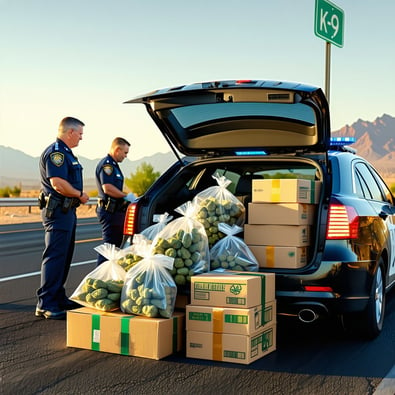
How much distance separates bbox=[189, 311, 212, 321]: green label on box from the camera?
5.07 metres

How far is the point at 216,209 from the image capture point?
6.05m

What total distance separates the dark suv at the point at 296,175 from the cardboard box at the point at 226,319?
0.35 meters

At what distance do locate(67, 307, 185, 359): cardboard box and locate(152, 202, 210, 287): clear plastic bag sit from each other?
0.37 metres

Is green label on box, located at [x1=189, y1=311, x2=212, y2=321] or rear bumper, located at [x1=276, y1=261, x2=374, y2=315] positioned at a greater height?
rear bumper, located at [x1=276, y1=261, x2=374, y2=315]

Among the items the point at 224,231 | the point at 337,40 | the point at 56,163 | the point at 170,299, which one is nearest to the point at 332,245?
the point at 224,231

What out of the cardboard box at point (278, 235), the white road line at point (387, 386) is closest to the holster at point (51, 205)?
the cardboard box at point (278, 235)

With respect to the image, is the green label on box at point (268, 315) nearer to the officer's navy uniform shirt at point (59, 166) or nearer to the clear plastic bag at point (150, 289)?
the clear plastic bag at point (150, 289)

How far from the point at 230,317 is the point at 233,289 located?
21 centimetres

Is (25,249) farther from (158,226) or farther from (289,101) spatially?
(289,101)

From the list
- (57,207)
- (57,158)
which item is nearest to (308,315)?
(57,207)

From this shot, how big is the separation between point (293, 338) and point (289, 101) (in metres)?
2.07

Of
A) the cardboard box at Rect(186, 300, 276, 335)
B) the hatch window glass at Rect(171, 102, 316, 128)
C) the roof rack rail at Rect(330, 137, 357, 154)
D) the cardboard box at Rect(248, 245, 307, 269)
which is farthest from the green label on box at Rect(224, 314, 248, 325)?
the roof rack rail at Rect(330, 137, 357, 154)

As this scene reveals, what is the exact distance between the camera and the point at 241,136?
249 inches

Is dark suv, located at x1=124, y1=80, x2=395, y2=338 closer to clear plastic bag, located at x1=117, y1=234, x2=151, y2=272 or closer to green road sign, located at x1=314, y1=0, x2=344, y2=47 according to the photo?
clear plastic bag, located at x1=117, y1=234, x2=151, y2=272
